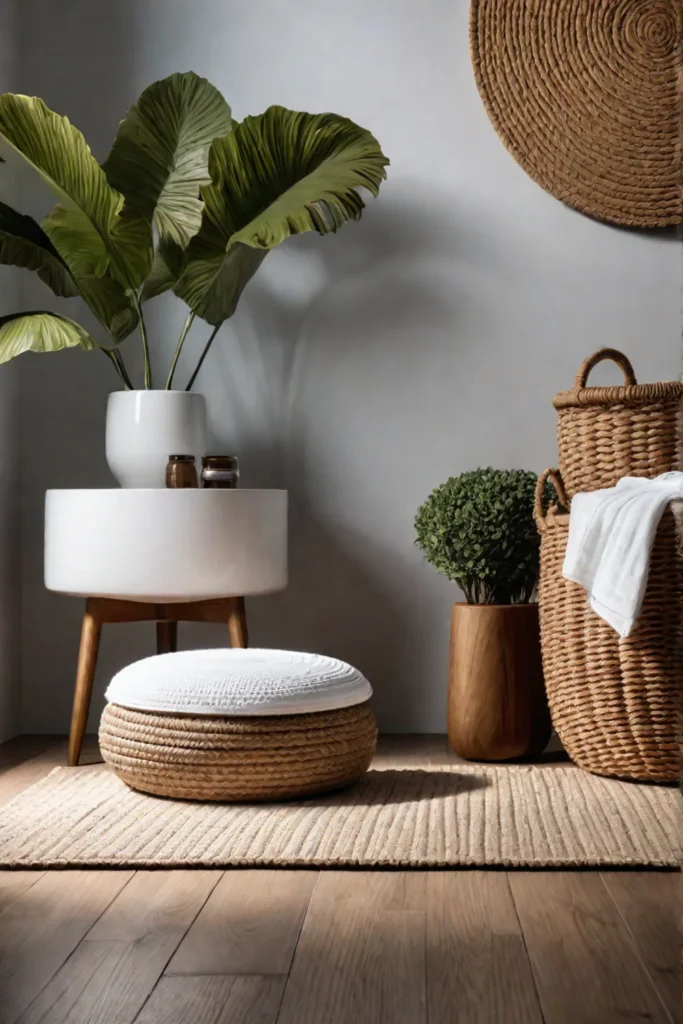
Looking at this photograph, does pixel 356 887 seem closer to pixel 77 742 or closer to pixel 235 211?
pixel 77 742

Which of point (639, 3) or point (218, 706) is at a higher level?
point (639, 3)

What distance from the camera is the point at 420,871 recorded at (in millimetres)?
1582

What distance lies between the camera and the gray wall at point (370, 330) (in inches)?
108

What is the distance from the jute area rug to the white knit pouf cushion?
0.56 feet

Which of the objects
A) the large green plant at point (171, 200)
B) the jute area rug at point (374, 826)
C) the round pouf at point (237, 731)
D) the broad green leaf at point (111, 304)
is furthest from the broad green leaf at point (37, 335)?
the jute area rug at point (374, 826)

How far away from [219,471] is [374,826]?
92 centimetres

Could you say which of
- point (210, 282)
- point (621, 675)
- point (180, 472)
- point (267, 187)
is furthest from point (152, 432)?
point (621, 675)

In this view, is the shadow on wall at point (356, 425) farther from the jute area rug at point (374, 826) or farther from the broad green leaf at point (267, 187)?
the jute area rug at point (374, 826)

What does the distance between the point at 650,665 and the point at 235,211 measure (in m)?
1.29

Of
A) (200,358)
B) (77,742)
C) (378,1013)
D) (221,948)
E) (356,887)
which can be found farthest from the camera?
(200,358)

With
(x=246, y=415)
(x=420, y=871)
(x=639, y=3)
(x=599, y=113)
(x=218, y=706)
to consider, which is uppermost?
(x=639, y=3)

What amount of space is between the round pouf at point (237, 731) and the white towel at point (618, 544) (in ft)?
1.55

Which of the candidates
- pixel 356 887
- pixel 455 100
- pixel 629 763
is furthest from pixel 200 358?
pixel 356 887

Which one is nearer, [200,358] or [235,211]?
[235,211]
